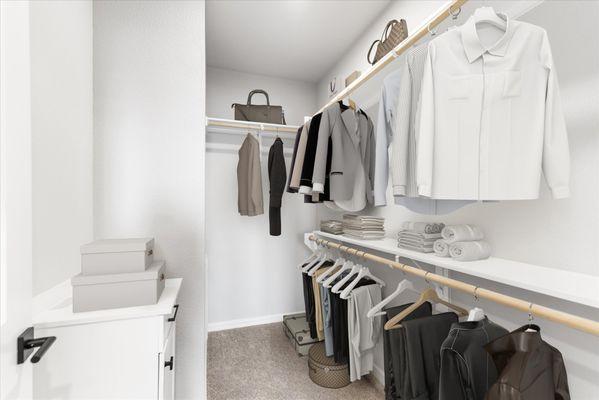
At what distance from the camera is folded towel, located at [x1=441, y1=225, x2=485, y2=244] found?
3.86 ft

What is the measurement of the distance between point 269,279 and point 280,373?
1.01 m

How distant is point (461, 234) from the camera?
1.19m

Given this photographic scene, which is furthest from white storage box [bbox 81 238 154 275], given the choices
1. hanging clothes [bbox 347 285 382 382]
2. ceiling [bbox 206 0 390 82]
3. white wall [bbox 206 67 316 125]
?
white wall [bbox 206 67 316 125]

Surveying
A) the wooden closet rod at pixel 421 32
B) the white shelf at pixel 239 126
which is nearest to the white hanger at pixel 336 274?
the wooden closet rod at pixel 421 32

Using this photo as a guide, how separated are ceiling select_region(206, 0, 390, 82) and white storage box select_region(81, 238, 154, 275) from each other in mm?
1834

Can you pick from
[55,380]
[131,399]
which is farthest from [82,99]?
[131,399]

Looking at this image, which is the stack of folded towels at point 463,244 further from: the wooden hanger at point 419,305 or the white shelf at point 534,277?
the wooden hanger at point 419,305

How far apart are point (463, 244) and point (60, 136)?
5.69ft

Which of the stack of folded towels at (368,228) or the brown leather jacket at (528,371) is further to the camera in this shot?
the stack of folded towels at (368,228)

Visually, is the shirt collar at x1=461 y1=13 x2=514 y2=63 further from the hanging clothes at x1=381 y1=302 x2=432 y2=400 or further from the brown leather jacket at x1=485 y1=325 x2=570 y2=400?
the hanging clothes at x1=381 y1=302 x2=432 y2=400

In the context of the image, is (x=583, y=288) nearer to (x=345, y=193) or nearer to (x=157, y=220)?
(x=345, y=193)

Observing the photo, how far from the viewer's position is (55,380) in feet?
2.81

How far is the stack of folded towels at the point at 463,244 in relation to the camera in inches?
44.8

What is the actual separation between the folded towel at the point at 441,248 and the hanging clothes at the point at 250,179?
5.22ft
